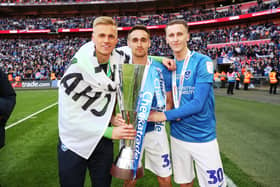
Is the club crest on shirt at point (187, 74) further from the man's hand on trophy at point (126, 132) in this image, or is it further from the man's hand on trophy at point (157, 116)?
the man's hand on trophy at point (126, 132)

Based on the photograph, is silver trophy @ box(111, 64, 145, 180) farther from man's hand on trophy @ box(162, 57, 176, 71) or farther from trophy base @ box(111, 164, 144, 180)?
man's hand on trophy @ box(162, 57, 176, 71)

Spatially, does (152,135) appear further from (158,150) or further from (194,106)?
(194,106)

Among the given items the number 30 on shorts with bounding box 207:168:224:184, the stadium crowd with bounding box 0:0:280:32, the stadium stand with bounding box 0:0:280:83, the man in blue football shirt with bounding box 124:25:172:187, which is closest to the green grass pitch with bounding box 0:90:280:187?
the man in blue football shirt with bounding box 124:25:172:187

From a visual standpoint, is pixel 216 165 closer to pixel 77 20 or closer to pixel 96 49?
pixel 96 49

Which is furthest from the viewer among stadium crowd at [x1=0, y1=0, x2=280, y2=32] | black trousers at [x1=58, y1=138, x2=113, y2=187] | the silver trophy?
stadium crowd at [x1=0, y1=0, x2=280, y2=32]

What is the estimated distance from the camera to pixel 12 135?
5.80 meters

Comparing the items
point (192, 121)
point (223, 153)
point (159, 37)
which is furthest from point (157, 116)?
point (159, 37)

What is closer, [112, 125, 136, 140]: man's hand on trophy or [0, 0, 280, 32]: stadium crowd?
[112, 125, 136, 140]: man's hand on trophy

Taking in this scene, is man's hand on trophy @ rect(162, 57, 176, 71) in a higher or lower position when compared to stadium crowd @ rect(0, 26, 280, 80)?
lower

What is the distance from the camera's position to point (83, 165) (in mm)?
1771

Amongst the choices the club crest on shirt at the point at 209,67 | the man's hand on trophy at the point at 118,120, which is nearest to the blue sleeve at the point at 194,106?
the club crest on shirt at the point at 209,67

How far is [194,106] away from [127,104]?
0.62 m

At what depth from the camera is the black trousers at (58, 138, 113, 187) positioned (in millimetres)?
1704

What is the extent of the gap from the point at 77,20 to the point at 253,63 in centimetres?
3118
